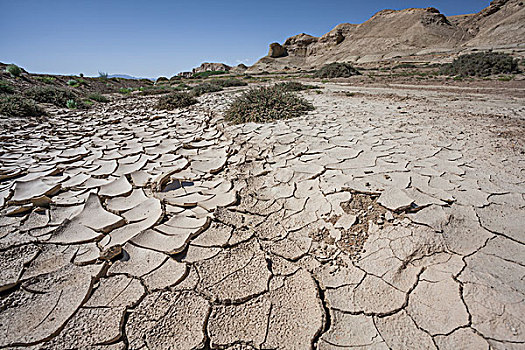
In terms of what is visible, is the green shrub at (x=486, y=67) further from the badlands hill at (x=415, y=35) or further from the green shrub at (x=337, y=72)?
the badlands hill at (x=415, y=35)

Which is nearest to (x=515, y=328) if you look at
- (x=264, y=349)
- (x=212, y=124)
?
(x=264, y=349)

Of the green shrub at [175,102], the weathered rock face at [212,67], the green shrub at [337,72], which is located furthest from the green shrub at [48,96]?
the weathered rock face at [212,67]

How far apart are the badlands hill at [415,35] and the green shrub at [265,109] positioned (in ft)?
92.8

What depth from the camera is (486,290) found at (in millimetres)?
1104

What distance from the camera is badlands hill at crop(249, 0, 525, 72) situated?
2842cm

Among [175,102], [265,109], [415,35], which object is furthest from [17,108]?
[415,35]

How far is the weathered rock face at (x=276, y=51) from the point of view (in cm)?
5134

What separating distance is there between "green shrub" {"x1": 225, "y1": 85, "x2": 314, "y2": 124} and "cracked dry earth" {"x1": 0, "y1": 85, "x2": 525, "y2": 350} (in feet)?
5.09

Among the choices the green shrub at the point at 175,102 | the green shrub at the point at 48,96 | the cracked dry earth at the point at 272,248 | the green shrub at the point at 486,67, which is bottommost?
the cracked dry earth at the point at 272,248

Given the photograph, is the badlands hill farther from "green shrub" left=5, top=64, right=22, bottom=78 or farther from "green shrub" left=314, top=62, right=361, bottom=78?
"green shrub" left=5, top=64, right=22, bottom=78

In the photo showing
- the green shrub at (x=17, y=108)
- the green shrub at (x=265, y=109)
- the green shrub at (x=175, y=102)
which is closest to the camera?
the green shrub at (x=265, y=109)

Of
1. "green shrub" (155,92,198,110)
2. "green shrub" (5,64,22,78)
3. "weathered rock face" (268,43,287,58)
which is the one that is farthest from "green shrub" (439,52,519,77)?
"weathered rock face" (268,43,287,58)

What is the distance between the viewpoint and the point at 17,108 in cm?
516

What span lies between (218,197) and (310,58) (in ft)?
174
